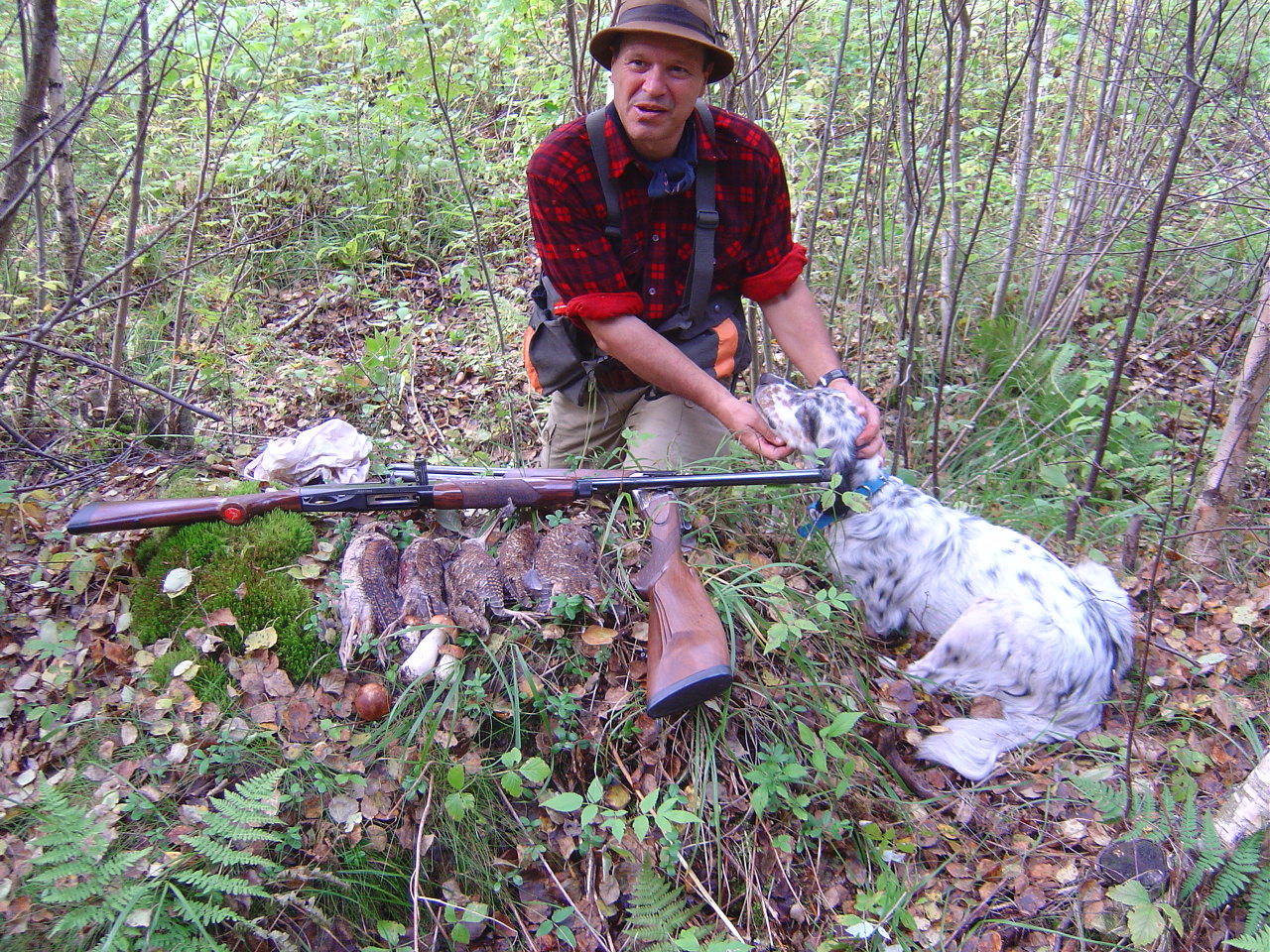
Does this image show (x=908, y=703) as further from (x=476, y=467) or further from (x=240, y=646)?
(x=240, y=646)

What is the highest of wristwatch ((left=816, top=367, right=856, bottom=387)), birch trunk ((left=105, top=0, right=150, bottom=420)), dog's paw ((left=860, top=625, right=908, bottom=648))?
birch trunk ((left=105, top=0, right=150, bottom=420))

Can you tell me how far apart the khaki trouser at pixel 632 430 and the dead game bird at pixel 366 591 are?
1125 millimetres

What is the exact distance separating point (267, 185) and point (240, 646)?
4.92m

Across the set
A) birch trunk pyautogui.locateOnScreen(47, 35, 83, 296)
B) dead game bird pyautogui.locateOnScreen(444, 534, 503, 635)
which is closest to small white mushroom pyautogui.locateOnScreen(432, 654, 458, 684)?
dead game bird pyautogui.locateOnScreen(444, 534, 503, 635)

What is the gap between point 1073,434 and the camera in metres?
5.22

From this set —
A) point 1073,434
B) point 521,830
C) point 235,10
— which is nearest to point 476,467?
point 521,830

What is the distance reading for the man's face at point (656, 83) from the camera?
127 inches

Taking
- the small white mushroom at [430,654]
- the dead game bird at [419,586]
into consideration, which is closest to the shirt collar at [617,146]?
the dead game bird at [419,586]

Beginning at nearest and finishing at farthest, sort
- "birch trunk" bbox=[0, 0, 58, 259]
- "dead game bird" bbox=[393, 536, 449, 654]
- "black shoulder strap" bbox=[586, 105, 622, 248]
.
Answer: "birch trunk" bbox=[0, 0, 58, 259], "dead game bird" bbox=[393, 536, 449, 654], "black shoulder strap" bbox=[586, 105, 622, 248]

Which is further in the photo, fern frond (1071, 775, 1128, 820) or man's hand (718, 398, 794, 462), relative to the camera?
man's hand (718, 398, 794, 462)

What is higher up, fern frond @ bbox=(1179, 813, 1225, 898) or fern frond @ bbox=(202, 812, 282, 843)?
fern frond @ bbox=(202, 812, 282, 843)

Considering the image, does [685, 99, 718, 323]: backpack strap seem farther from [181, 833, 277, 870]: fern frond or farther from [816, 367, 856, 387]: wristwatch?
[181, 833, 277, 870]: fern frond

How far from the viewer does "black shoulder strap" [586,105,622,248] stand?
3.47m

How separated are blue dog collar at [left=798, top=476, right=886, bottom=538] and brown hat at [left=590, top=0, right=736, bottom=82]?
1813 mm
